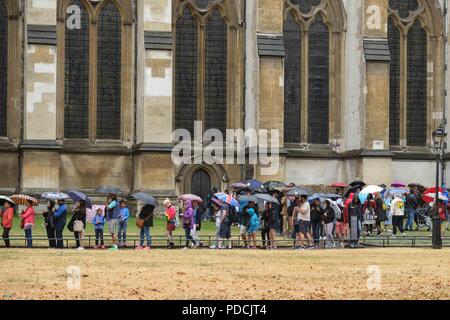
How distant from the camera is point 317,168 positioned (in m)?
45.7

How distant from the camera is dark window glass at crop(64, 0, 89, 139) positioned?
43562 mm

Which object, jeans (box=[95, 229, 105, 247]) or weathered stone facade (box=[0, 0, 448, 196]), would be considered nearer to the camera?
jeans (box=[95, 229, 105, 247])

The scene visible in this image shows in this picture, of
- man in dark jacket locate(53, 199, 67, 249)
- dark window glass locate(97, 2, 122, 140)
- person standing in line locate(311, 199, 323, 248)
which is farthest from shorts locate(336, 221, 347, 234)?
dark window glass locate(97, 2, 122, 140)

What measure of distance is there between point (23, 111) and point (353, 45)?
44.0 ft

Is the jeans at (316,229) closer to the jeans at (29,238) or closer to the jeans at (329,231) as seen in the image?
the jeans at (329,231)

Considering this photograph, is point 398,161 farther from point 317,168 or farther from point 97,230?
point 97,230

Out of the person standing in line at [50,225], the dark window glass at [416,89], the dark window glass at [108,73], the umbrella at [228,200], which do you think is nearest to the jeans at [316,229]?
the umbrella at [228,200]

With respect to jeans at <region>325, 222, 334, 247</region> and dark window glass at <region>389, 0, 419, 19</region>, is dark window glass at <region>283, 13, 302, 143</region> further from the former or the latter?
jeans at <region>325, 222, 334, 247</region>

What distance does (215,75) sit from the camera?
4525 cm

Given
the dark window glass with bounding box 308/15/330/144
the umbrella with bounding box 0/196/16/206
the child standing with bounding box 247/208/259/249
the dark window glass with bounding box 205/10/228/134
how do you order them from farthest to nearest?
the dark window glass with bounding box 308/15/330/144
the dark window glass with bounding box 205/10/228/134
the child standing with bounding box 247/208/259/249
the umbrella with bounding box 0/196/16/206

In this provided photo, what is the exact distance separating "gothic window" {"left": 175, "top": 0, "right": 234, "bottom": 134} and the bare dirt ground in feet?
52.1

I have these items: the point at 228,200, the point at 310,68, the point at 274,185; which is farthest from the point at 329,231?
the point at 310,68

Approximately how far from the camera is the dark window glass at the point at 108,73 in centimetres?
4397

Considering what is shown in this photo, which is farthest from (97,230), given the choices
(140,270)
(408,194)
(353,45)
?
(353,45)
